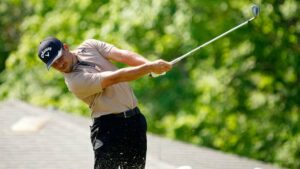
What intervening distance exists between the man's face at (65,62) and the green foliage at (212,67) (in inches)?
374

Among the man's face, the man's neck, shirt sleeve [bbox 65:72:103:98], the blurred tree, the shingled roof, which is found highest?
the blurred tree

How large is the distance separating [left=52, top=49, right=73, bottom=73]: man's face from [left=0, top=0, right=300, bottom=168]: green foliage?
31.1 feet

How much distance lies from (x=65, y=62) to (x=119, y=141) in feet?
2.19

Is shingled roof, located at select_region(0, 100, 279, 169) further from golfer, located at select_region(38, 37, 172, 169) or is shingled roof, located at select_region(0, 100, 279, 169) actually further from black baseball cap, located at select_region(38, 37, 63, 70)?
black baseball cap, located at select_region(38, 37, 63, 70)

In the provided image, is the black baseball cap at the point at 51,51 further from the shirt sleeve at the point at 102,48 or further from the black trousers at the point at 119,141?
the black trousers at the point at 119,141

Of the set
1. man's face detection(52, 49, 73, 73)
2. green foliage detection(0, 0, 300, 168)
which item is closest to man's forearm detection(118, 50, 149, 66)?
man's face detection(52, 49, 73, 73)

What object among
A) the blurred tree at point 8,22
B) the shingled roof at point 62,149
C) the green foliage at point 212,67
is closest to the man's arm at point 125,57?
the shingled roof at point 62,149

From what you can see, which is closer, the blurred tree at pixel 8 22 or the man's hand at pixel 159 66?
the man's hand at pixel 159 66

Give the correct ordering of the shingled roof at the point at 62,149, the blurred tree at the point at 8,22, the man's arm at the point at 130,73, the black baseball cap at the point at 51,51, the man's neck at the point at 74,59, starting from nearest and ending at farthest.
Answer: the man's arm at the point at 130,73
the black baseball cap at the point at 51,51
the man's neck at the point at 74,59
the shingled roof at the point at 62,149
the blurred tree at the point at 8,22

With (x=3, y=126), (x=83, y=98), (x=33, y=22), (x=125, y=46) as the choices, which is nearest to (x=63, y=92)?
(x=33, y=22)

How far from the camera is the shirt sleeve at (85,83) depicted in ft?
20.2

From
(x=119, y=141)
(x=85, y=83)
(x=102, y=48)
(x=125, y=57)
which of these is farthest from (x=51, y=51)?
(x=119, y=141)

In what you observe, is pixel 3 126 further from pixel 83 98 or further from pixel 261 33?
pixel 261 33

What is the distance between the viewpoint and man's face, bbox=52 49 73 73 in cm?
622
